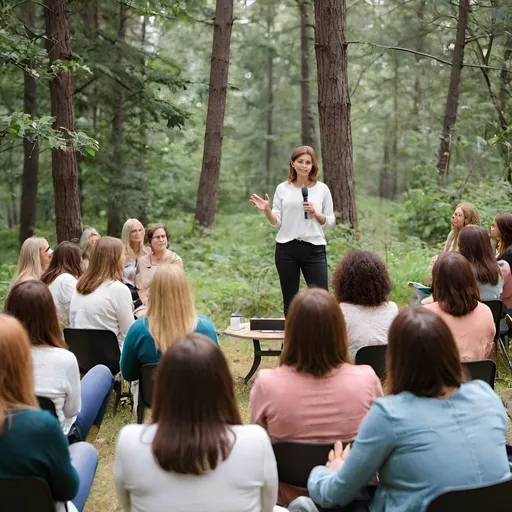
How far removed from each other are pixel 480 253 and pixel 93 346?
3281 millimetres

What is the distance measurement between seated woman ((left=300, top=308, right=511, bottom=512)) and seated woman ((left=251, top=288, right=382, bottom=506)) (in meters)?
0.40

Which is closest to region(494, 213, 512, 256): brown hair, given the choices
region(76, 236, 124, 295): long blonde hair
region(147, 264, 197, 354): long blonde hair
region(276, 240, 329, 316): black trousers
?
region(276, 240, 329, 316): black trousers

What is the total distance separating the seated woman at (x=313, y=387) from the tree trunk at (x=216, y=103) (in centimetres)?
1093

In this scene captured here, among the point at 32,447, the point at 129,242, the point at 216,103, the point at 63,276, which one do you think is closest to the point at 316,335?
the point at 32,447

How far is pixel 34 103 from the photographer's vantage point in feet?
47.0

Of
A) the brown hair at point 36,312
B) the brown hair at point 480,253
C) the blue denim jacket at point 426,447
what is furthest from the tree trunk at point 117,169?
the blue denim jacket at point 426,447

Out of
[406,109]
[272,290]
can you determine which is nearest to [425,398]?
[272,290]

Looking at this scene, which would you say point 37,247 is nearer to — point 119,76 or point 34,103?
point 119,76

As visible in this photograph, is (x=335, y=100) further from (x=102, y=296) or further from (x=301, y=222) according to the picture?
(x=102, y=296)

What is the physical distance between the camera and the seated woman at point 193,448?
2.17 metres

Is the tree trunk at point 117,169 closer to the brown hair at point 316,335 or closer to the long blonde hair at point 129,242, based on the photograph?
the long blonde hair at point 129,242

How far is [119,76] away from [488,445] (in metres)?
11.6

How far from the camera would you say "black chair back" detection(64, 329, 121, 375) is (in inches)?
185

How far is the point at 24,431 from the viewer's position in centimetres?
236
